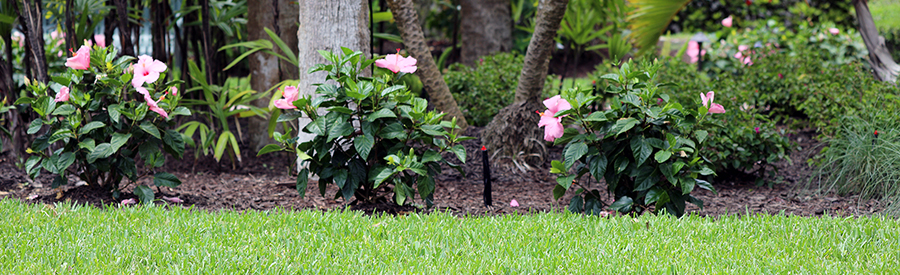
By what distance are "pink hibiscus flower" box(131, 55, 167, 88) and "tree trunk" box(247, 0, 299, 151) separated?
152 centimetres

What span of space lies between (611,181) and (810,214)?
1138 mm

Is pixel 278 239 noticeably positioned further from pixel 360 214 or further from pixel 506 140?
pixel 506 140

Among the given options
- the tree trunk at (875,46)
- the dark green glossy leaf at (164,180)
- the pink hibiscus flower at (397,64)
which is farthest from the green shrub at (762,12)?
the dark green glossy leaf at (164,180)

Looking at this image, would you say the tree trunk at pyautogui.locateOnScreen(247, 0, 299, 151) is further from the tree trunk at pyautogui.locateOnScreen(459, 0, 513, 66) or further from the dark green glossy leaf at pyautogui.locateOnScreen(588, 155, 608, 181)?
the dark green glossy leaf at pyautogui.locateOnScreen(588, 155, 608, 181)

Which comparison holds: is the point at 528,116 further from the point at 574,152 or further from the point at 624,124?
the point at 624,124

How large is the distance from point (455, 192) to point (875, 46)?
Result: 3.76 m

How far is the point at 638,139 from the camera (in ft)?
9.08

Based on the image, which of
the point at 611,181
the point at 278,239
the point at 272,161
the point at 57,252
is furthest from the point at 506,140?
the point at 57,252

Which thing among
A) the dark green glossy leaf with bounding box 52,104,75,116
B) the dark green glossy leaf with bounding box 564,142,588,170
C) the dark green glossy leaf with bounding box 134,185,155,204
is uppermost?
the dark green glossy leaf with bounding box 52,104,75,116

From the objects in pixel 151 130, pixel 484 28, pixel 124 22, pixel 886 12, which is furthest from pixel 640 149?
pixel 886 12

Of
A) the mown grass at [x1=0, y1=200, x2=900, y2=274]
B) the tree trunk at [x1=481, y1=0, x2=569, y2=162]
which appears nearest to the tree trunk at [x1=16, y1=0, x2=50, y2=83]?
the mown grass at [x1=0, y1=200, x2=900, y2=274]

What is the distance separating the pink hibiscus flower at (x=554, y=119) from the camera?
2.81 meters

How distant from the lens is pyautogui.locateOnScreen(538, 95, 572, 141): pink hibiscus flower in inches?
111

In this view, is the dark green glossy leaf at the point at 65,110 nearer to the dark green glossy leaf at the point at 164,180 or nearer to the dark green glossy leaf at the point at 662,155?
the dark green glossy leaf at the point at 164,180
